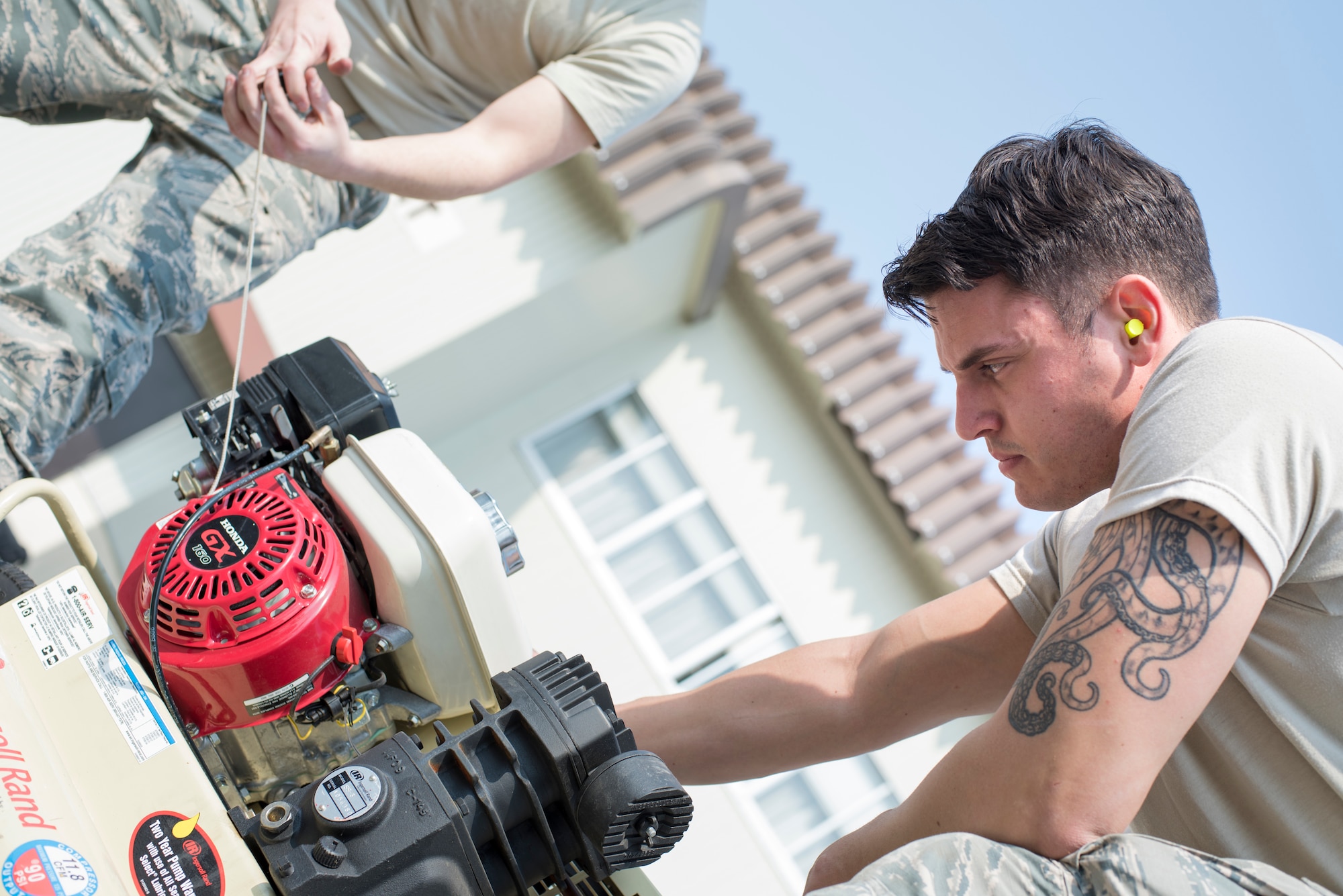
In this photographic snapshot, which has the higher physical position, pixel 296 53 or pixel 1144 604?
pixel 296 53

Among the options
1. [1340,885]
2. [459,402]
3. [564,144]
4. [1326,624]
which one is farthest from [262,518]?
[459,402]

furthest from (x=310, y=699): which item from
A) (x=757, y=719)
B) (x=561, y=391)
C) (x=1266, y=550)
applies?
(x=561, y=391)

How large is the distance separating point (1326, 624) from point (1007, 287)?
25.0 inches

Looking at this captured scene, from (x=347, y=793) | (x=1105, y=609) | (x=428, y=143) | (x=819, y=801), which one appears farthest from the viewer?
(x=819, y=801)

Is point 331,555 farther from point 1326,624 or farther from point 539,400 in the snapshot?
point 539,400

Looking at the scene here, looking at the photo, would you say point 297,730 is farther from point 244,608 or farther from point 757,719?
point 757,719

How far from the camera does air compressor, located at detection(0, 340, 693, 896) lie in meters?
1.10

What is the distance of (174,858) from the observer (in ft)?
3.72

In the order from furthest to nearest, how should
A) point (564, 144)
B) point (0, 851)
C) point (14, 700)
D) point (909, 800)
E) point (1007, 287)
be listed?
1. point (564, 144)
2. point (1007, 287)
3. point (909, 800)
4. point (14, 700)
5. point (0, 851)

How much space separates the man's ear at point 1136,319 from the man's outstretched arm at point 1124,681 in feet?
1.20

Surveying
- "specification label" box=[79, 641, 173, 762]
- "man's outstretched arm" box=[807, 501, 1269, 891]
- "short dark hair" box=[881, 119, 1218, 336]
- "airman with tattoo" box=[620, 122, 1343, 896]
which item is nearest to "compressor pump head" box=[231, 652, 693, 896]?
"specification label" box=[79, 641, 173, 762]

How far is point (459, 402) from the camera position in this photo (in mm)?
4785

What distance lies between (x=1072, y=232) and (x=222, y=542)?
4.44 feet

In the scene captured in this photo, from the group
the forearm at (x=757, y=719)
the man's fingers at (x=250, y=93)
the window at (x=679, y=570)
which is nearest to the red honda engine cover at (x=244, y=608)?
the forearm at (x=757, y=719)
